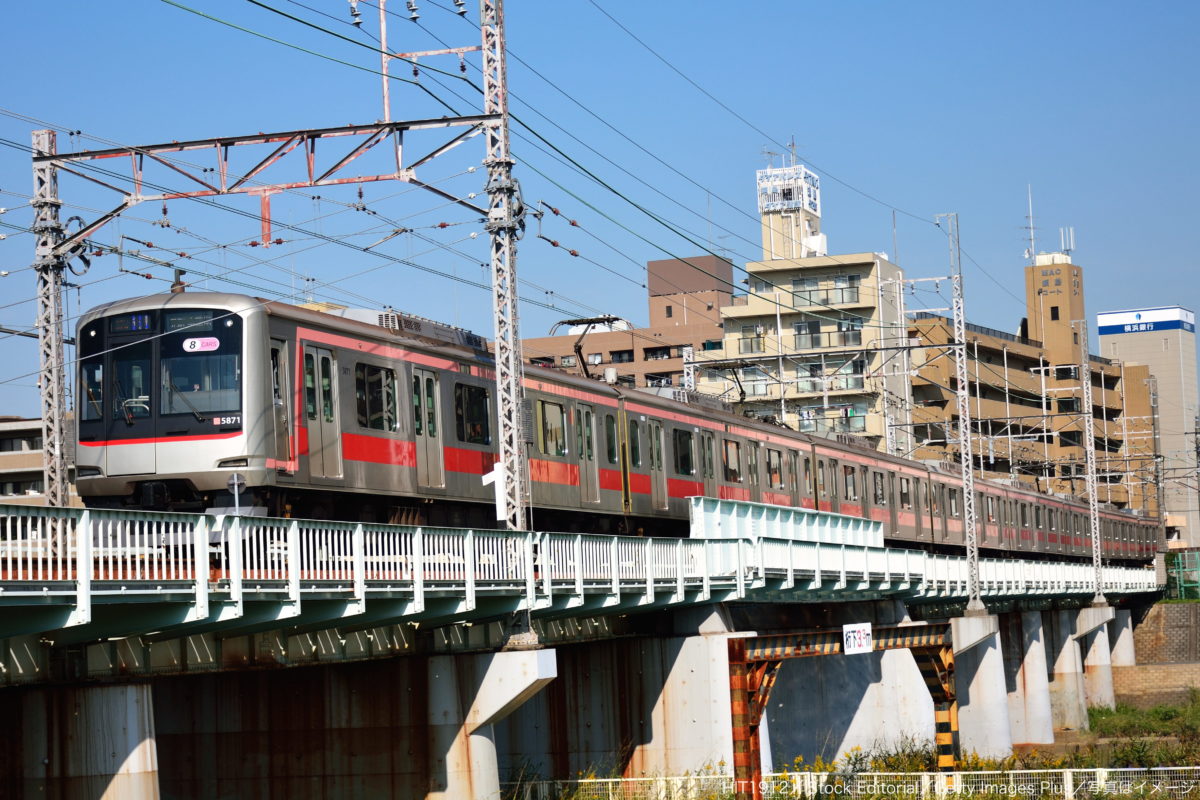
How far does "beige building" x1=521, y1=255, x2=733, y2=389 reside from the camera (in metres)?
101

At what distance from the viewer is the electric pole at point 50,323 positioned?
21047mm

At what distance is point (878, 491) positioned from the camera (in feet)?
158

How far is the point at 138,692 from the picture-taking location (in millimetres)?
15562

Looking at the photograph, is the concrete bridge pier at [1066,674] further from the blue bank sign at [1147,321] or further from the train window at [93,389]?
the blue bank sign at [1147,321]

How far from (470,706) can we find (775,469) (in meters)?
20.2

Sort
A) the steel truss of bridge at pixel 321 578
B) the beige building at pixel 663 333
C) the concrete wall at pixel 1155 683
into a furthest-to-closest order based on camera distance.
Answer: the beige building at pixel 663 333, the concrete wall at pixel 1155 683, the steel truss of bridge at pixel 321 578

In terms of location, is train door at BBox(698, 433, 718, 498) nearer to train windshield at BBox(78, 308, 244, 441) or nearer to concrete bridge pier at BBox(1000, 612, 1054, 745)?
train windshield at BBox(78, 308, 244, 441)

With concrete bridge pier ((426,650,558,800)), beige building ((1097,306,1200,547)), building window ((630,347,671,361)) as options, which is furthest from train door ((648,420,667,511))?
beige building ((1097,306,1200,547))

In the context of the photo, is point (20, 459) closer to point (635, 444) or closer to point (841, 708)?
point (841, 708)

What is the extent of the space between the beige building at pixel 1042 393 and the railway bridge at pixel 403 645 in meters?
54.3

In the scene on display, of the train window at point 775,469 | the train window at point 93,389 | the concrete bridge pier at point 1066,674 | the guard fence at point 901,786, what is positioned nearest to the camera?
the train window at point 93,389

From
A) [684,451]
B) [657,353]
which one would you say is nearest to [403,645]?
[684,451]

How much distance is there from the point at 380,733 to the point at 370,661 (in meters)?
0.92

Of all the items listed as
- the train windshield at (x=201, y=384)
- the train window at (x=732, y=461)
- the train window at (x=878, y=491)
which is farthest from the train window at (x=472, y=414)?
the train window at (x=878, y=491)
